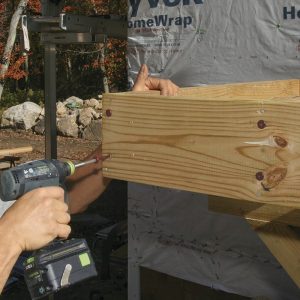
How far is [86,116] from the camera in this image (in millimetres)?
14562

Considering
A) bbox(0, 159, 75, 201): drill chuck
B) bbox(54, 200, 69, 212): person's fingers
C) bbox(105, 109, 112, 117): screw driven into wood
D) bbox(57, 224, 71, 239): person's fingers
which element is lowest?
bbox(57, 224, 71, 239): person's fingers

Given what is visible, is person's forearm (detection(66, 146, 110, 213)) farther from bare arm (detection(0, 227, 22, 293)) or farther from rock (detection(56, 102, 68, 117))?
rock (detection(56, 102, 68, 117))

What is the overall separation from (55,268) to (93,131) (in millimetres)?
11946

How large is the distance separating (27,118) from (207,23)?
12395 millimetres

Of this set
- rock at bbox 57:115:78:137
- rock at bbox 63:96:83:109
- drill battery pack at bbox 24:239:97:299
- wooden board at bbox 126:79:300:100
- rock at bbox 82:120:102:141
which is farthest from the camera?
rock at bbox 63:96:83:109

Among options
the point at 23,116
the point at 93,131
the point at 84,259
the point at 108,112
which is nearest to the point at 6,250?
the point at 84,259

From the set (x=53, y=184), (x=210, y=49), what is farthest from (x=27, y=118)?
(x=53, y=184)

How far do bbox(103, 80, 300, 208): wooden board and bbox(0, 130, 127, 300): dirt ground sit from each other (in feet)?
12.1

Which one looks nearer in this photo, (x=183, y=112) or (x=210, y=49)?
(x=183, y=112)

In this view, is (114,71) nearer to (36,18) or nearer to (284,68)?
(36,18)

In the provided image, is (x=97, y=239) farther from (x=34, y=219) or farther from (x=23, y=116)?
(x=23, y=116)

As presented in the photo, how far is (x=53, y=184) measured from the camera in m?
2.18

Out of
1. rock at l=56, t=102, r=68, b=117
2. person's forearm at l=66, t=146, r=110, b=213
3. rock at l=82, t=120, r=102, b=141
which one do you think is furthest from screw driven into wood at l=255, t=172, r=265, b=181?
rock at l=56, t=102, r=68, b=117

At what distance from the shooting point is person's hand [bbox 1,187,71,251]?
1.97 meters
